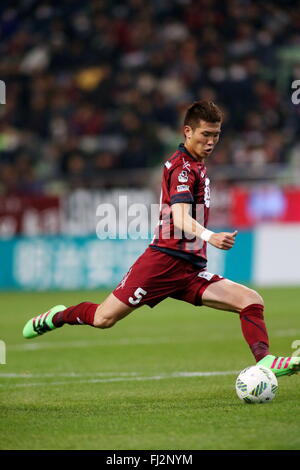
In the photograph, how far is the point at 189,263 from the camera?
6.98 m

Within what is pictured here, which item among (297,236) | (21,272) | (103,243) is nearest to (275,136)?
(297,236)

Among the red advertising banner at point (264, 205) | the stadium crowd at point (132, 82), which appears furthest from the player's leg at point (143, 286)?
the stadium crowd at point (132, 82)

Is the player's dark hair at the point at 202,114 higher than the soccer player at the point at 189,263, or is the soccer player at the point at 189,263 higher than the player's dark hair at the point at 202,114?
the player's dark hair at the point at 202,114

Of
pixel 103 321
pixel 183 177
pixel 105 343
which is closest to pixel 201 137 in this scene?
pixel 183 177

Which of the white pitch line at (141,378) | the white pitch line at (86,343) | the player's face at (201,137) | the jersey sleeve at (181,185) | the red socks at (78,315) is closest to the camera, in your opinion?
the jersey sleeve at (181,185)

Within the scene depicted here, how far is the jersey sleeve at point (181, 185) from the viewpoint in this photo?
6602 millimetres

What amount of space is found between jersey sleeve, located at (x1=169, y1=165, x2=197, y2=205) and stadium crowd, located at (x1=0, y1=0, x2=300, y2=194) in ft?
41.7

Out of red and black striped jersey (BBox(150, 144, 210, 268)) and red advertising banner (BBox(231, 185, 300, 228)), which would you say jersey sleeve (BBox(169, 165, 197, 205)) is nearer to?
red and black striped jersey (BBox(150, 144, 210, 268))

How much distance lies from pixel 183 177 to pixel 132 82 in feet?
52.6

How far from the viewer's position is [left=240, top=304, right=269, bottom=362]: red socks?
22.0ft

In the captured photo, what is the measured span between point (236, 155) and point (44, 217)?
4.40 metres

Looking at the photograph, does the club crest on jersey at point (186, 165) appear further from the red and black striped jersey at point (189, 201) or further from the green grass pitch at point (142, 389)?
the green grass pitch at point (142, 389)

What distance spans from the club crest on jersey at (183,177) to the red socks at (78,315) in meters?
1.31
